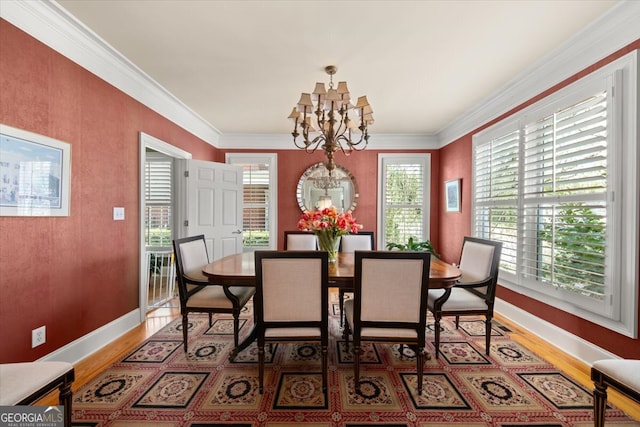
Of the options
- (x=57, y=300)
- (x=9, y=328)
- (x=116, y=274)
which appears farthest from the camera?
Result: (x=116, y=274)

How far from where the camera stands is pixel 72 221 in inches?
87.7

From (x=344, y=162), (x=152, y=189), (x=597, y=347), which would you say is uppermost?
(x=344, y=162)

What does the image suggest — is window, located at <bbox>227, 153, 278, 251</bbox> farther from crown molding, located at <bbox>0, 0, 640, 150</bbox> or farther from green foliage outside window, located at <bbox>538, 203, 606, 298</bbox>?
green foliage outside window, located at <bbox>538, 203, 606, 298</bbox>

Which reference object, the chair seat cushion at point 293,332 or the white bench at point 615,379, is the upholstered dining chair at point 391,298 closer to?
the chair seat cushion at point 293,332

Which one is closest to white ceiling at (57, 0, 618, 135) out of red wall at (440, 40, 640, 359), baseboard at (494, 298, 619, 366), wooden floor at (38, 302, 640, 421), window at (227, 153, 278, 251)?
red wall at (440, 40, 640, 359)

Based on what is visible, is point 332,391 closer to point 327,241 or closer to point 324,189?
point 327,241

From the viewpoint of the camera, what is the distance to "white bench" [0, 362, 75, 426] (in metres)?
1.15

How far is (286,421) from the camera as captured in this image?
165 cm

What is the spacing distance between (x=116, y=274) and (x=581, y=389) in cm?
381

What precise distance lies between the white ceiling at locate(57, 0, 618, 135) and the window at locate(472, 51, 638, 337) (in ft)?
1.75

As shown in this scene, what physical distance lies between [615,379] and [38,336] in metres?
3.34

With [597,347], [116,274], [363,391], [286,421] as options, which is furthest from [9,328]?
[597,347]

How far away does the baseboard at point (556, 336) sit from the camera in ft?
7.23

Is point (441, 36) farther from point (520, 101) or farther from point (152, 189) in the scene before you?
point (152, 189)
